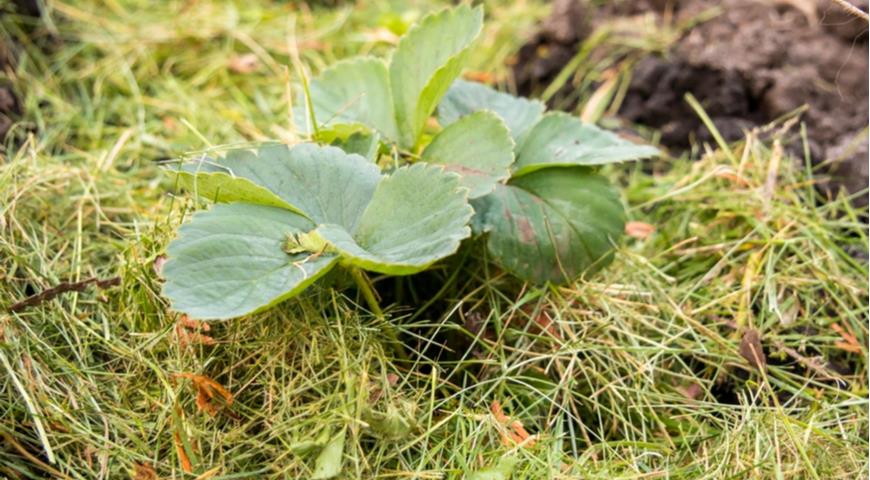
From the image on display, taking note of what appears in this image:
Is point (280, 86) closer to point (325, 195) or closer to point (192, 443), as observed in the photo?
point (325, 195)

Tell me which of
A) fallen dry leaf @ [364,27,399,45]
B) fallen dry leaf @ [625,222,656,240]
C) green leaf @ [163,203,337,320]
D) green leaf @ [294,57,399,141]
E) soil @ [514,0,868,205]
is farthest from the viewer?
fallen dry leaf @ [364,27,399,45]

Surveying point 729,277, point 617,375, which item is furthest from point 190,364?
point 729,277

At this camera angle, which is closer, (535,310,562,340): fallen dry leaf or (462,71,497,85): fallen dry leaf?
(535,310,562,340): fallen dry leaf

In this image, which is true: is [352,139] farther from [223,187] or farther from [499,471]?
[499,471]

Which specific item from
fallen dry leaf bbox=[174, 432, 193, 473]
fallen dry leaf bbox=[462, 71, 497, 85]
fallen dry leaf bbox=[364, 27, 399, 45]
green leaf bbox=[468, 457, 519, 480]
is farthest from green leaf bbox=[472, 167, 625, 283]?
fallen dry leaf bbox=[364, 27, 399, 45]

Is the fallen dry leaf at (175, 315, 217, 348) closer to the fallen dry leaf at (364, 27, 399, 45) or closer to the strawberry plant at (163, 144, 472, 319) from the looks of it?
the strawberry plant at (163, 144, 472, 319)
